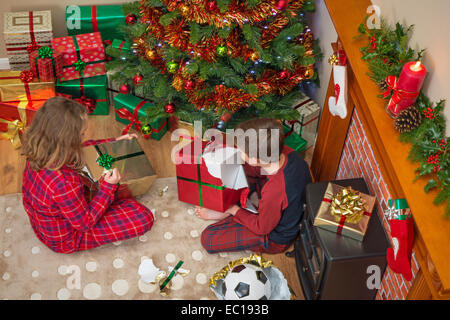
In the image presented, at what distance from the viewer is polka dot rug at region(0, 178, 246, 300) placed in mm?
2378

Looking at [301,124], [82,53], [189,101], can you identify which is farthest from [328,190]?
[82,53]

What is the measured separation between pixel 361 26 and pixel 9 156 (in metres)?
2.28

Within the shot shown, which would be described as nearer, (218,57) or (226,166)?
(226,166)

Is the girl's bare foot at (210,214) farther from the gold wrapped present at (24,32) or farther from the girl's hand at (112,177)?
the gold wrapped present at (24,32)

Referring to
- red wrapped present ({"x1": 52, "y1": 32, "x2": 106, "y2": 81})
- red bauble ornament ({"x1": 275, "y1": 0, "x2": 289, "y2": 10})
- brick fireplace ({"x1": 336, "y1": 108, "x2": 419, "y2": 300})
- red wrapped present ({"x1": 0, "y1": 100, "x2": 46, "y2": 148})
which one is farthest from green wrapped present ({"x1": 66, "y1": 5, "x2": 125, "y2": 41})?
brick fireplace ({"x1": 336, "y1": 108, "x2": 419, "y2": 300})

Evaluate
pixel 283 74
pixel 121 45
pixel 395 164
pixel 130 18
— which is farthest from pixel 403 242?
pixel 121 45

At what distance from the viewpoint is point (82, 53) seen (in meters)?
3.18

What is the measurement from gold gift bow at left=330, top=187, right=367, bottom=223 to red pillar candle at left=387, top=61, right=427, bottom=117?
390mm

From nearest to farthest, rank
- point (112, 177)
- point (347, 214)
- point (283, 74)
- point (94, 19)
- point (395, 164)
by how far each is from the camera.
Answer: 1. point (395, 164)
2. point (347, 214)
3. point (112, 177)
4. point (283, 74)
5. point (94, 19)

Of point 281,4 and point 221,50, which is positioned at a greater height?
point 281,4

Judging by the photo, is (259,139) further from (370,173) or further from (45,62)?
(45,62)

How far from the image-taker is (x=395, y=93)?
69.6 inches

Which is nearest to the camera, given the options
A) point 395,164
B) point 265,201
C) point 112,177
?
point 395,164

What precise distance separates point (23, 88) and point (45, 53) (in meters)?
0.27
